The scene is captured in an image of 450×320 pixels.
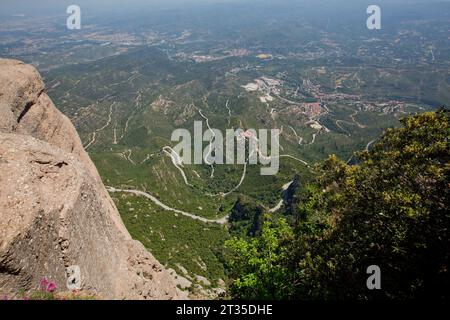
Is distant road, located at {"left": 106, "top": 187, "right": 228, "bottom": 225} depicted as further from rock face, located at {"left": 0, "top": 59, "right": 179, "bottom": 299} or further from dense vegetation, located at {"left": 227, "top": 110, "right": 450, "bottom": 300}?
rock face, located at {"left": 0, "top": 59, "right": 179, "bottom": 299}

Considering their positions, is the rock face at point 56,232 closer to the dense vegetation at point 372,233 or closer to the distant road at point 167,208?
the dense vegetation at point 372,233

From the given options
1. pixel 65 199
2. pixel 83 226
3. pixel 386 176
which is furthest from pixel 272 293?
pixel 65 199

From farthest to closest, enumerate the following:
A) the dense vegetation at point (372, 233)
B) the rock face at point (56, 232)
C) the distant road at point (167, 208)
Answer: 1. the distant road at point (167, 208)
2. the dense vegetation at point (372, 233)
3. the rock face at point (56, 232)

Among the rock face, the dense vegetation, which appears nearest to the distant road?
the dense vegetation

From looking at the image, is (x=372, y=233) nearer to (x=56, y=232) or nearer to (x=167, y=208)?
(x=56, y=232)

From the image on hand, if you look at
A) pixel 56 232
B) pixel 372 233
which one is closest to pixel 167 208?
pixel 372 233

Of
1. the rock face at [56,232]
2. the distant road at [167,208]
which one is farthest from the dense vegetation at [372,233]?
the distant road at [167,208]
